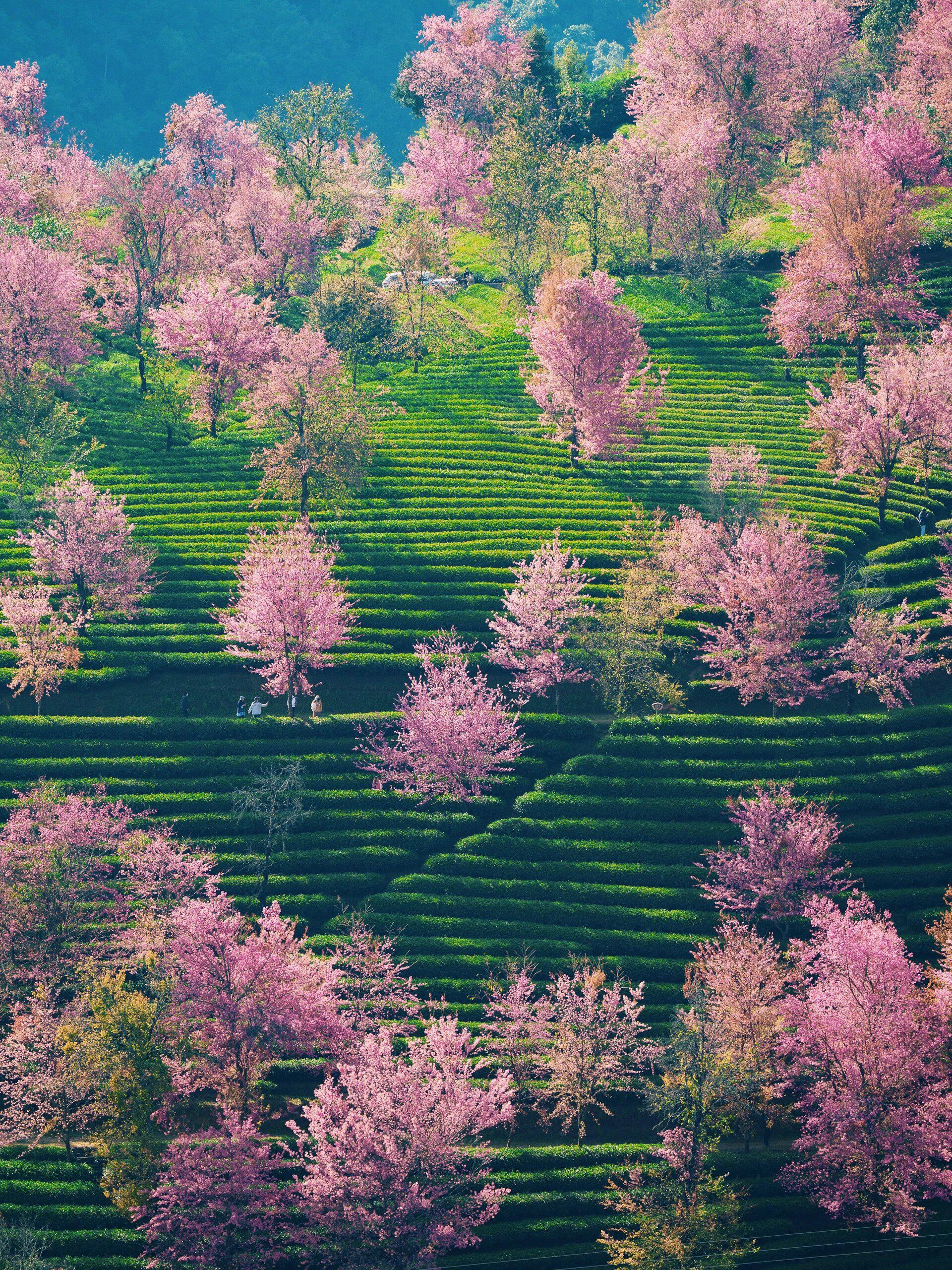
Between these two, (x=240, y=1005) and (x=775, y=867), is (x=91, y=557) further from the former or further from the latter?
(x=775, y=867)

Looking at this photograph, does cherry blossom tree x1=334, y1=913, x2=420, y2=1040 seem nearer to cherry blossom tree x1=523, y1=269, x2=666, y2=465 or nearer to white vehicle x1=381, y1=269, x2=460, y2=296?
cherry blossom tree x1=523, y1=269, x2=666, y2=465

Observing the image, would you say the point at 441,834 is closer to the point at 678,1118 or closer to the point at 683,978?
the point at 683,978

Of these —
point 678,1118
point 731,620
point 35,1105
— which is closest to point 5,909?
point 35,1105

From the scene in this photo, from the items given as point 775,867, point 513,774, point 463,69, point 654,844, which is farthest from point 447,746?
point 463,69

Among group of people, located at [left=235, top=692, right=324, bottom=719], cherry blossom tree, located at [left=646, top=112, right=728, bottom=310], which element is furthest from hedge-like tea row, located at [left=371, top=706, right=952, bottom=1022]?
cherry blossom tree, located at [left=646, top=112, right=728, bottom=310]

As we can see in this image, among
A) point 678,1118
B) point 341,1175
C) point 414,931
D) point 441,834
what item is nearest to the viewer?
point 341,1175

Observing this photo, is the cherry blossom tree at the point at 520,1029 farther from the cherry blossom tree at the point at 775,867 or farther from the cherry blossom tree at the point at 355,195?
the cherry blossom tree at the point at 355,195

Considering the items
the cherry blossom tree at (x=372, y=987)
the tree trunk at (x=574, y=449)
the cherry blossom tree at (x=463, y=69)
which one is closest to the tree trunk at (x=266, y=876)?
the cherry blossom tree at (x=372, y=987)
